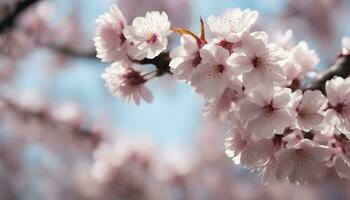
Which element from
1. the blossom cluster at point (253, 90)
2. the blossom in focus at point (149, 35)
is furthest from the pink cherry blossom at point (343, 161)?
the blossom in focus at point (149, 35)

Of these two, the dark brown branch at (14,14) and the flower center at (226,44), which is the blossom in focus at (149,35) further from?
the dark brown branch at (14,14)

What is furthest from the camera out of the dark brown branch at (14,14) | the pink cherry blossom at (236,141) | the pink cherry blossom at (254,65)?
the dark brown branch at (14,14)

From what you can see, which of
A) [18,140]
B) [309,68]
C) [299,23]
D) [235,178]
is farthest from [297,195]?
[309,68]

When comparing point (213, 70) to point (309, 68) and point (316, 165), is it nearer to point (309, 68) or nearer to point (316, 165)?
point (316, 165)

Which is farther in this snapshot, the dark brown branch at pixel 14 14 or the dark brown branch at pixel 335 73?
the dark brown branch at pixel 14 14

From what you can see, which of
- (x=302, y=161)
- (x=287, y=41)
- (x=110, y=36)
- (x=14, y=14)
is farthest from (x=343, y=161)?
(x=14, y=14)

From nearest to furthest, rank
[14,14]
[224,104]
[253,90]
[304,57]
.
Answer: [253,90], [224,104], [304,57], [14,14]

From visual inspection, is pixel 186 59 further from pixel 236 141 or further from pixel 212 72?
pixel 236 141

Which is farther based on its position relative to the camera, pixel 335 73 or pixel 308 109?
Answer: pixel 335 73

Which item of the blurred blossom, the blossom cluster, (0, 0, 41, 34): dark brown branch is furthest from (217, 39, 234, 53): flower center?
the blurred blossom
